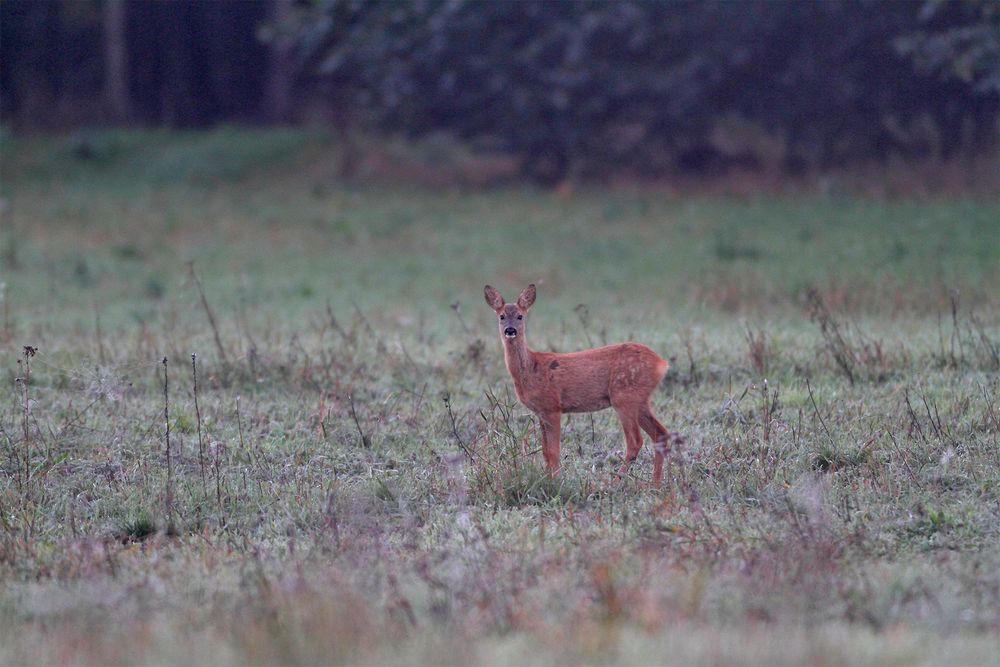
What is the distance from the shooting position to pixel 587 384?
6.79m

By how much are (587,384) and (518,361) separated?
412 mm

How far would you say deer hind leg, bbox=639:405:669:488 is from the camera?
6750 mm

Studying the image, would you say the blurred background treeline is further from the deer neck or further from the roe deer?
the deer neck

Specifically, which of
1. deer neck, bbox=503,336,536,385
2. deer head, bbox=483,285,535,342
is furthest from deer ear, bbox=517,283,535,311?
deer neck, bbox=503,336,536,385

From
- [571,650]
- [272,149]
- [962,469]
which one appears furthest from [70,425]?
[272,149]

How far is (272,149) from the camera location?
2556 centimetres

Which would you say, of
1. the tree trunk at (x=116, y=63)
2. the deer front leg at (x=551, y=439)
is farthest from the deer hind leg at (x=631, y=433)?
the tree trunk at (x=116, y=63)

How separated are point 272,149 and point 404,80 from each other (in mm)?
5330

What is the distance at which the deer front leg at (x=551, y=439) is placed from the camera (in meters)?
6.85

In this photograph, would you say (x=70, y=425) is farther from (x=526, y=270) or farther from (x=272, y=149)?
(x=272, y=149)

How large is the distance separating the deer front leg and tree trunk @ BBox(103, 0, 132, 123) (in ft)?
82.1

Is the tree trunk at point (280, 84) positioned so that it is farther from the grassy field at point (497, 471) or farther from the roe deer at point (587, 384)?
the roe deer at point (587, 384)

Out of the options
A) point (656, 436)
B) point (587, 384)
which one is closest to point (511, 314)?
point (587, 384)

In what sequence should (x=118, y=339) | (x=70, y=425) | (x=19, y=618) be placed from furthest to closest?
(x=118, y=339), (x=70, y=425), (x=19, y=618)
